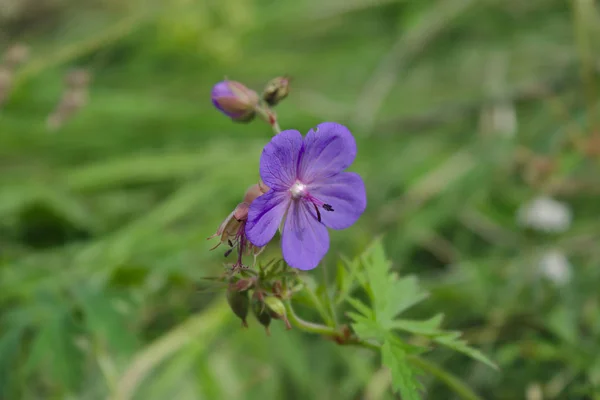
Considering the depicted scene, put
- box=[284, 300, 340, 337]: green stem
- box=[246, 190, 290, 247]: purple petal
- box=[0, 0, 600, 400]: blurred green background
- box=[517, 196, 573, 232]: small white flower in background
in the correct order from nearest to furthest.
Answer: box=[246, 190, 290, 247]: purple petal
box=[284, 300, 340, 337]: green stem
box=[0, 0, 600, 400]: blurred green background
box=[517, 196, 573, 232]: small white flower in background

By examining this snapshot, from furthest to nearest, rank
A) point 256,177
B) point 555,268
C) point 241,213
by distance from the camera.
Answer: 1. point 256,177
2. point 555,268
3. point 241,213

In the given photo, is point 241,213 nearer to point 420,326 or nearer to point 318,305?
point 318,305

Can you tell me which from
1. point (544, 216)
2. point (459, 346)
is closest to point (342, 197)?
point (459, 346)

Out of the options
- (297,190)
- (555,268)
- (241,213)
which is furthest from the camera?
(555,268)

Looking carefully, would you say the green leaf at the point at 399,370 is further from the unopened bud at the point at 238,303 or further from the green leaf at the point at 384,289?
the unopened bud at the point at 238,303

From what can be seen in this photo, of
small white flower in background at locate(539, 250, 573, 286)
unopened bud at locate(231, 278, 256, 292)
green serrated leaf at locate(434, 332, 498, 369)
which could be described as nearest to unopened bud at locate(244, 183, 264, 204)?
unopened bud at locate(231, 278, 256, 292)

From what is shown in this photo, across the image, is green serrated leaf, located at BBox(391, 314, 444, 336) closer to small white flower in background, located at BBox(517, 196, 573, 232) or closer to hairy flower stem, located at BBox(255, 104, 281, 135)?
hairy flower stem, located at BBox(255, 104, 281, 135)
